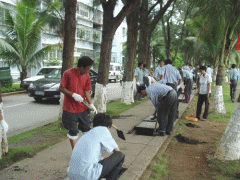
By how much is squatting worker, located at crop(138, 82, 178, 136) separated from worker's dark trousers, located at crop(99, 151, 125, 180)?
9.10 ft

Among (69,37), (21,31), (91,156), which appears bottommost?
(91,156)

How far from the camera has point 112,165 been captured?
9.58ft

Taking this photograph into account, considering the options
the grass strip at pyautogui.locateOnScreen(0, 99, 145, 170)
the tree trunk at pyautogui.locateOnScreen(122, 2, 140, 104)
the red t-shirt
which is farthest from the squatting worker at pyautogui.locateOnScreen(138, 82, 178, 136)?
the tree trunk at pyautogui.locateOnScreen(122, 2, 140, 104)

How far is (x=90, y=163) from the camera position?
2.65 m

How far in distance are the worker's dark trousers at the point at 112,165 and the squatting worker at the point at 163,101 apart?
277 cm

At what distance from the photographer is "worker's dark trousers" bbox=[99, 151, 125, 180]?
2.86 metres

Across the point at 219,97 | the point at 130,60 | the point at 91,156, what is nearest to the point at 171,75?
the point at 219,97

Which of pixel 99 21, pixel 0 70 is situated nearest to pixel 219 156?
pixel 0 70

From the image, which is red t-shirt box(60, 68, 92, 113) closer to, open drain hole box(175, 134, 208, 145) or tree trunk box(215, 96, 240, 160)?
tree trunk box(215, 96, 240, 160)

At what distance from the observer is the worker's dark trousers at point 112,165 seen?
2.86 meters

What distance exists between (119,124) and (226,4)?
16.1 feet

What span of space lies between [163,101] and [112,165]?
318cm

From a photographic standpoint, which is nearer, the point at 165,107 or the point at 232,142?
the point at 232,142

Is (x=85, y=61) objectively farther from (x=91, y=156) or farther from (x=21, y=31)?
(x=21, y=31)
